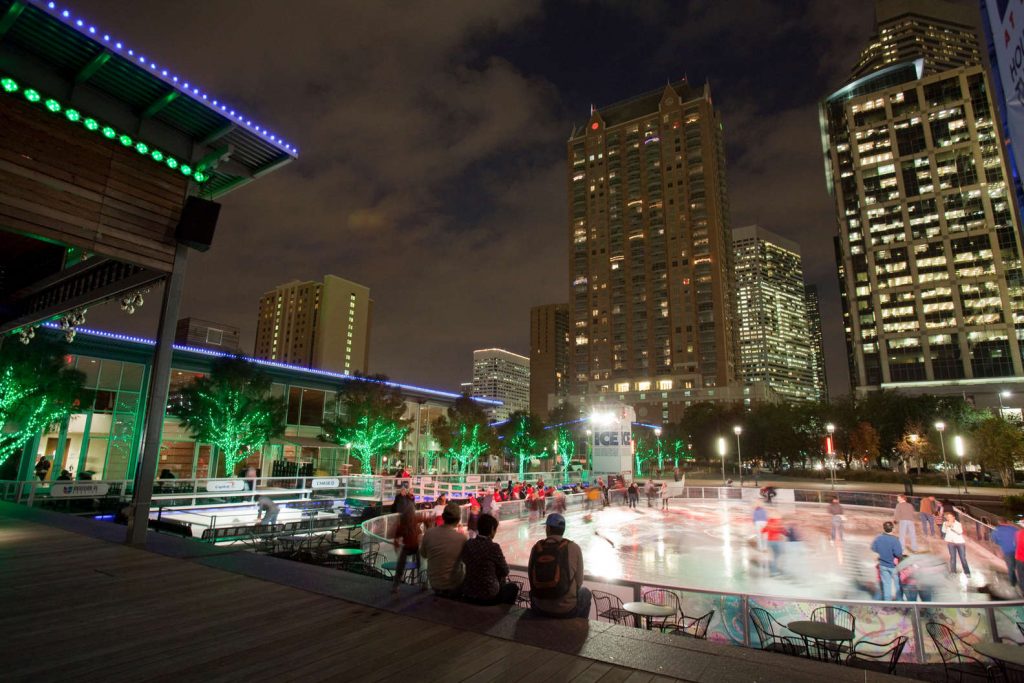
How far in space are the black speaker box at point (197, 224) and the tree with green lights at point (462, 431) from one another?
3436cm

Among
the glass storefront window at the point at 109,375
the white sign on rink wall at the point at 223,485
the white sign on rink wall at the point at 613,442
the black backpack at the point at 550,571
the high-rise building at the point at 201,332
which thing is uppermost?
the high-rise building at the point at 201,332

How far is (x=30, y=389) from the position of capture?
17656mm

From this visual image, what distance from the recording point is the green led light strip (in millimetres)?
7875

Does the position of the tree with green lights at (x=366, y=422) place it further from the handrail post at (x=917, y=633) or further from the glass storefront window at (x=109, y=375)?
the handrail post at (x=917, y=633)

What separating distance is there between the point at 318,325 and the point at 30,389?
137761 mm

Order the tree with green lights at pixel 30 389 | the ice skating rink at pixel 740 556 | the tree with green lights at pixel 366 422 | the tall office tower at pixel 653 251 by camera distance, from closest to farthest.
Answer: the ice skating rink at pixel 740 556 < the tree with green lights at pixel 30 389 < the tree with green lights at pixel 366 422 < the tall office tower at pixel 653 251

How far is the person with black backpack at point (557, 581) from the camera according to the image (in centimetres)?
497

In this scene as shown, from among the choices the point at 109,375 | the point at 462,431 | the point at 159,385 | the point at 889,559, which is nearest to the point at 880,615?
the point at 889,559

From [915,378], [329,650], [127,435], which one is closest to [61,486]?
[127,435]

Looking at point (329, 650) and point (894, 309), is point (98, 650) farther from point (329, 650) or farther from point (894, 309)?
point (894, 309)

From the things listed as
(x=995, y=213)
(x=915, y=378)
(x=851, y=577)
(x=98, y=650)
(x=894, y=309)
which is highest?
(x=995, y=213)

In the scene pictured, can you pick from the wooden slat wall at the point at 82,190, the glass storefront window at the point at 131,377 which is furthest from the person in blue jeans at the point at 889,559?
the glass storefront window at the point at 131,377

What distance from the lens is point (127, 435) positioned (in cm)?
2672

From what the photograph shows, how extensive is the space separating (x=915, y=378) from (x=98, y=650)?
11646cm
